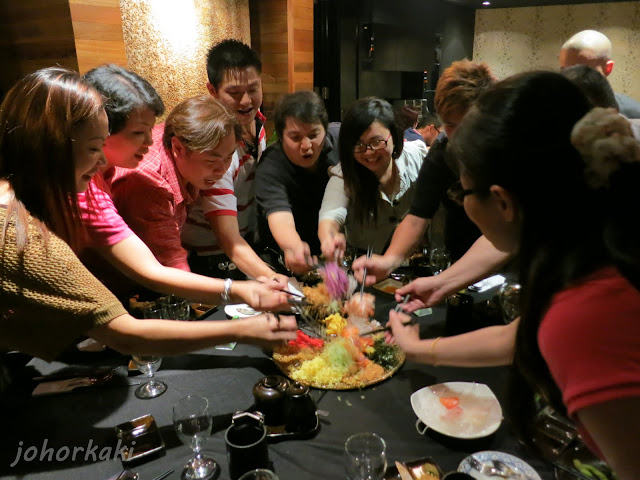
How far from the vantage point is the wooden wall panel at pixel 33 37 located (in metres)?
2.79

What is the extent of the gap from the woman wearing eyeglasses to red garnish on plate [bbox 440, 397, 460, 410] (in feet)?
3.33

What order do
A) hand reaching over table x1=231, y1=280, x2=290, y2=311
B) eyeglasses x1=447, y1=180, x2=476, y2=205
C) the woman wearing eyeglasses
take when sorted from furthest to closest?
the woman wearing eyeglasses
hand reaching over table x1=231, y1=280, x2=290, y2=311
eyeglasses x1=447, y1=180, x2=476, y2=205

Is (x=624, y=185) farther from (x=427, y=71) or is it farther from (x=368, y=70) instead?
(x=427, y=71)

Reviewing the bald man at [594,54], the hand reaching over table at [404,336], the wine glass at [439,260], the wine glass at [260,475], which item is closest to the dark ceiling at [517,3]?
the bald man at [594,54]

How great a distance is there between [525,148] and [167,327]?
3.67 ft

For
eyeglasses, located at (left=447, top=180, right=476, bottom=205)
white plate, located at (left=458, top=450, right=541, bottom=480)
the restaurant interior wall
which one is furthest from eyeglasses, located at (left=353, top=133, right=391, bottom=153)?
the restaurant interior wall

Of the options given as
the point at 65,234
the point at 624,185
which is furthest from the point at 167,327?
the point at 624,185

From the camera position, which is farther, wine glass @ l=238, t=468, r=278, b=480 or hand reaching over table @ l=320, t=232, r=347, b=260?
hand reaching over table @ l=320, t=232, r=347, b=260

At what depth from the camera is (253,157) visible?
9.20 ft

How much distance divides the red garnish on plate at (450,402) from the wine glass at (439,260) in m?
0.96

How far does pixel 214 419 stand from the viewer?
130cm

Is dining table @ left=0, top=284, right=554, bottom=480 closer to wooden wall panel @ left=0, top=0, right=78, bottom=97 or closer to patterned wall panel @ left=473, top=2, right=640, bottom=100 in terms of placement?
wooden wall panel @ left=0, top=0, right=78, bottom=97

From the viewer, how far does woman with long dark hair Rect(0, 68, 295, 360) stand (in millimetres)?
1186

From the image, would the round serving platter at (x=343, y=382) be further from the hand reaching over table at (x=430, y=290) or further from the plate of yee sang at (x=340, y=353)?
the hand reaching over table at (x=430, y=290)
